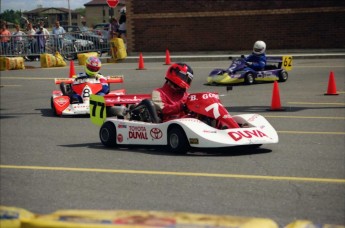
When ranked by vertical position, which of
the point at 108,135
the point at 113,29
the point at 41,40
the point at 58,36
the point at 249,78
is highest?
the point at 113,29

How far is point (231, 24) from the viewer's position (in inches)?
1324

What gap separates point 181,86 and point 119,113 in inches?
52.3

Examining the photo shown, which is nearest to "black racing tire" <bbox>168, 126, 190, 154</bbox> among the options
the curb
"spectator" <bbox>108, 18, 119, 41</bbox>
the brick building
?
the curb

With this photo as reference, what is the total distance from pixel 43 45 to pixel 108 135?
855 inches

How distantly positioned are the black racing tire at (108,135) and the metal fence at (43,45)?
2082cm

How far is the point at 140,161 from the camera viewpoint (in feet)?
33.7

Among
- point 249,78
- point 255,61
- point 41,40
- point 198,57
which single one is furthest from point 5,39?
point 249,78

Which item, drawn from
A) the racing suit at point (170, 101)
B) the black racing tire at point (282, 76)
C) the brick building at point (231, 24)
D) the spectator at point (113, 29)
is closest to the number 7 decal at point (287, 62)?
the black racing tire at point (282, 76)

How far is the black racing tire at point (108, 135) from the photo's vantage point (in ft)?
38.2

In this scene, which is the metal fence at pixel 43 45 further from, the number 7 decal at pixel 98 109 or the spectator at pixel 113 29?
the number 7 decal at pixel 98 109

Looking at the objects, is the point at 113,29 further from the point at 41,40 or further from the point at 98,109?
the point at 98,109

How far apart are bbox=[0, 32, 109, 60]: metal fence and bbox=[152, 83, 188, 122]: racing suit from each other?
21.3m

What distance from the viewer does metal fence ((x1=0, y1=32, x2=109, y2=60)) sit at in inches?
1271

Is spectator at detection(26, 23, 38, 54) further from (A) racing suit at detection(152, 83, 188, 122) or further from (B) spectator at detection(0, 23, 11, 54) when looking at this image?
(A) racing suit at detection(152, 83, 188, 122)
